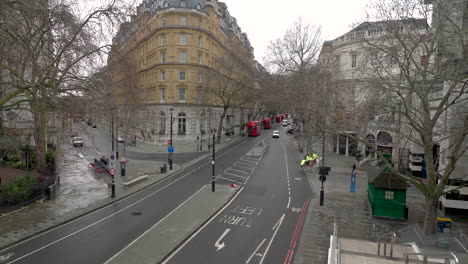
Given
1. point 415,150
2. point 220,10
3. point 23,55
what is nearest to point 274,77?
point 220,10

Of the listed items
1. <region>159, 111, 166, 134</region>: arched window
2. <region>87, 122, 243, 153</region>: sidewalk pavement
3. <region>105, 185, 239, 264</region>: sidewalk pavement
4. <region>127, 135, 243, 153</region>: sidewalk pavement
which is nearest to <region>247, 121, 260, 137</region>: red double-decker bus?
<region>87, 122, 243, 153</region>: sidewalk pavement

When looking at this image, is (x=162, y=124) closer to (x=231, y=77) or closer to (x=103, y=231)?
(x=231, y=77)

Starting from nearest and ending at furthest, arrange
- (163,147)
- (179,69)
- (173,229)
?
(173,229)
(163,147)
(179,69)

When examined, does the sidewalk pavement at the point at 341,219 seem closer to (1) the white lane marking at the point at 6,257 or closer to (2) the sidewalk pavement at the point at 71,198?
(1) the white lane marking at the point at 6,257

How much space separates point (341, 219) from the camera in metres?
17.2

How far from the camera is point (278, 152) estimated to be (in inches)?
1748

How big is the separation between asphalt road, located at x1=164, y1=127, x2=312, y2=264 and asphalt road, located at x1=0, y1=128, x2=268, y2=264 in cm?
298

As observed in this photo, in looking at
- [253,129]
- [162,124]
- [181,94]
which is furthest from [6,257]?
[253,129]

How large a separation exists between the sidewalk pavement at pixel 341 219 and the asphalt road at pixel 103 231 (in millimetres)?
7676

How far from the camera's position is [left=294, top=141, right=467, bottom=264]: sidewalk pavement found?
1352 centimetres

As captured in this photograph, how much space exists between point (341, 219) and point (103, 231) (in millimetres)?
12130

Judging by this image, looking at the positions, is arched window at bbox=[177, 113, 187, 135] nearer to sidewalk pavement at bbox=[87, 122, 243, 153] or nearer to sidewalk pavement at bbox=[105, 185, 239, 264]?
sidewalk pavement at bbox=[87, 122, 243, 153]

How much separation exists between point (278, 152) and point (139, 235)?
31.8m

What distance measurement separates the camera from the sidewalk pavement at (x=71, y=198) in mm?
15040
